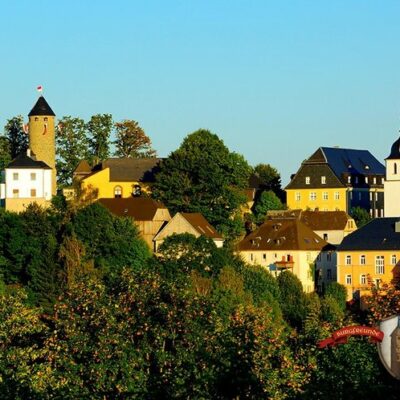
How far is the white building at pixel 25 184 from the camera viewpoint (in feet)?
344

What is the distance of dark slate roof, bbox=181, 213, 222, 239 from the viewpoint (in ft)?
324

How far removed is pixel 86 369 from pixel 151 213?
5665 centimetres

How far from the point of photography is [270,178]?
5123 inches

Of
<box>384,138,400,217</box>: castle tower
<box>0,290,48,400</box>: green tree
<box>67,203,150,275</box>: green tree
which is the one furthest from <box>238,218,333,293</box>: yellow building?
<box>0,290,48,400</box>: green tree

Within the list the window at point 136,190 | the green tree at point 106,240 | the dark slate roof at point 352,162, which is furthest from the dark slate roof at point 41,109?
the dark slate roof at point 352,162

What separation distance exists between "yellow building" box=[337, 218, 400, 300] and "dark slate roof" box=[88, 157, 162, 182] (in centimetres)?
2000

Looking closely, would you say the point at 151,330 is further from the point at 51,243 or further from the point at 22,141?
the point at 22,141

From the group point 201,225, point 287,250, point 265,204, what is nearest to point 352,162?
point 265,204

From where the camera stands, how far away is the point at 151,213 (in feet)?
335

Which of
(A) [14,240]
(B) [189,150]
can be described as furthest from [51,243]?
(B) [189,150]

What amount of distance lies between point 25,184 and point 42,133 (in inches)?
302

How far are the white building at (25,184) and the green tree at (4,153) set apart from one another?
6.78m

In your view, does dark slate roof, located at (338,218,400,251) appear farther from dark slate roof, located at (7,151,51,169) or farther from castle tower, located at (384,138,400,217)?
dark slate roof, located at (7,151,51,169)

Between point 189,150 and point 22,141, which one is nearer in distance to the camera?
point 189,150
